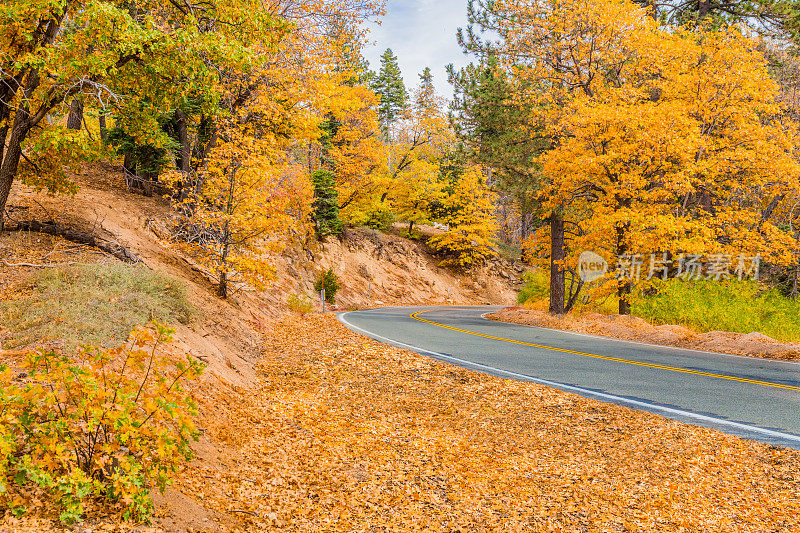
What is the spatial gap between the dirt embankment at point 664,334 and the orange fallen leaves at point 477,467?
636 cm

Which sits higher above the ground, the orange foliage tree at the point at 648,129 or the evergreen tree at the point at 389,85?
the evergreen tree at the point at 389,85

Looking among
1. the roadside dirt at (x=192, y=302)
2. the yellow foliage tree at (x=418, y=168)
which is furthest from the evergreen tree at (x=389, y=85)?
the roadside dirt at (x=192, y=302)

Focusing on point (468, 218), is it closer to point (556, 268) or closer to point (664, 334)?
point (556, 268)

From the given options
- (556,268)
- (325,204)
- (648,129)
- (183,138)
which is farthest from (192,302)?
(325,204)

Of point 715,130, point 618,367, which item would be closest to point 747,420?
point 618,367

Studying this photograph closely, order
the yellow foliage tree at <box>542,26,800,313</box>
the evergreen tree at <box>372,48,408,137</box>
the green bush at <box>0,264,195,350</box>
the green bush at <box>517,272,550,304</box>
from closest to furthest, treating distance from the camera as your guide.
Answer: the green bush at <box>0,264,195,350</box>, the yellow foliage tree at <box>542,26,800,313</box>, the green bush at <box>517,272,550,304</box>, the evergreen tree at <box>372,48,408,137</box>

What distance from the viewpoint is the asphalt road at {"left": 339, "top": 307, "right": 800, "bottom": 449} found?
6125 millimetres

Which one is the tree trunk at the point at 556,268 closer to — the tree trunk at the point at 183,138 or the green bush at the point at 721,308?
the green bush at the point at 721,308

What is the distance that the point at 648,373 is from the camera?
8.62m

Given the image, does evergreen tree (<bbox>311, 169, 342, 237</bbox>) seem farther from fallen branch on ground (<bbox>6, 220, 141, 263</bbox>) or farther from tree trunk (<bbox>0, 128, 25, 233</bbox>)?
tree trunk (<bbox>0, 128, 25, 233</bbox>)

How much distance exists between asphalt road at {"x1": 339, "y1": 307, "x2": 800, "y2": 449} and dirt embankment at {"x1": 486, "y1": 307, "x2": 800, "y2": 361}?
26.2 inches

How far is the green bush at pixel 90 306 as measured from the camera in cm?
472

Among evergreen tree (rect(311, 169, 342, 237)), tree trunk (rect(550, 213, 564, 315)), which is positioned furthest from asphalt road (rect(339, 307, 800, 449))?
evergreen tree (rect(311, 169, 342, 237))

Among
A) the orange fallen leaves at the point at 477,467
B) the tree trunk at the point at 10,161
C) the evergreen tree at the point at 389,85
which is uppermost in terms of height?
the evergreen tree at the point at 389,85
